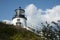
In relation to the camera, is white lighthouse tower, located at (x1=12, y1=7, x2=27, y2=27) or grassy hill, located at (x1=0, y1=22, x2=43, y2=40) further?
white lighthouse tower, located at (x1=12, y1=7, x2=27, y2=27)

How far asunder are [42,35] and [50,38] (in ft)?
6.49

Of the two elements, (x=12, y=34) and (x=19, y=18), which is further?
(x=19, y=18)

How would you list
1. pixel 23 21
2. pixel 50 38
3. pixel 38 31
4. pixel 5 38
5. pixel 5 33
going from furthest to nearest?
pixel 23 21
pixel 38 31
pixel 50 38
pixel 5 33
pixel 5 38

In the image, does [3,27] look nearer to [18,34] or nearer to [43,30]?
[18,34]

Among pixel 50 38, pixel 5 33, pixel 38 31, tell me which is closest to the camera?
pixel 5 33

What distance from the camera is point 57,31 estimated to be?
3097 cm

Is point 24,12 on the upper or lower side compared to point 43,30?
upper

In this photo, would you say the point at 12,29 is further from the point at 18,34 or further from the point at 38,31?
the point at 38,31

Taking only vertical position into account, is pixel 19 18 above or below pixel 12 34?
above

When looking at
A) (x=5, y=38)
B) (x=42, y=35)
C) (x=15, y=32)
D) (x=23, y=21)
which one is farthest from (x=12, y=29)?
(x=23, y=21)

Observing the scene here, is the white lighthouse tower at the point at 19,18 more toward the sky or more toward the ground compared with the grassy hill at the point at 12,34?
more toward the sky

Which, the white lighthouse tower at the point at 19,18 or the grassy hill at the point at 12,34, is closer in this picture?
the grassy hill at the point at 12,34

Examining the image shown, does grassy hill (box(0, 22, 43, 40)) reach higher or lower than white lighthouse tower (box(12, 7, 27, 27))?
lower

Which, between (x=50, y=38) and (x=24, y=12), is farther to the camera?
(x=24, y=12)
